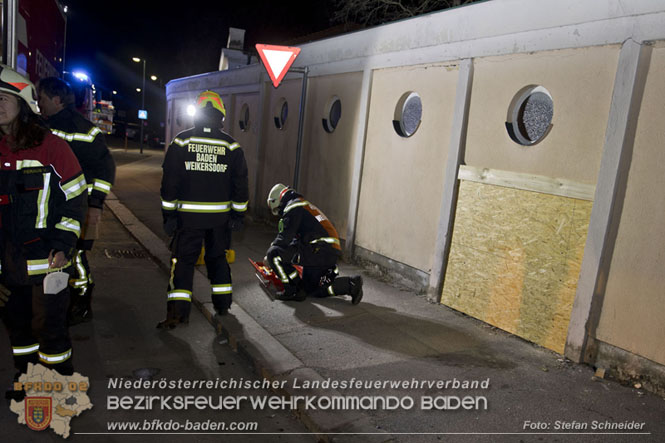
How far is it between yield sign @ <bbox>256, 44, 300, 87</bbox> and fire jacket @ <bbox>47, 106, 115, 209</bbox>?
3.59 metres

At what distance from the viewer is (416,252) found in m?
6.55

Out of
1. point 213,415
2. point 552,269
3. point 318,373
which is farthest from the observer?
point 552,269

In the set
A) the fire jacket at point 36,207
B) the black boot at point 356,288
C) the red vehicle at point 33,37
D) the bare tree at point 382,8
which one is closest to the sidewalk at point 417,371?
the black boot at point 356,288

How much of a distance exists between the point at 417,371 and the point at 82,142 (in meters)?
3.69

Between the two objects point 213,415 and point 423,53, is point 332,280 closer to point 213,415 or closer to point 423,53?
point 213,415

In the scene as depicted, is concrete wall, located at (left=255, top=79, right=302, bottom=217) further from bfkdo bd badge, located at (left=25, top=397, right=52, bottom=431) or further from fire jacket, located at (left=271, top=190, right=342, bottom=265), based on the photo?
bfkdo bd badge, located at (left=25, top=397, right=52, bottom=431)

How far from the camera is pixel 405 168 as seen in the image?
267 inches

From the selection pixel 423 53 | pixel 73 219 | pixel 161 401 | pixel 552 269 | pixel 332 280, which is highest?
pixel 423 53

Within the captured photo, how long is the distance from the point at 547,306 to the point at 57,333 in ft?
13.9

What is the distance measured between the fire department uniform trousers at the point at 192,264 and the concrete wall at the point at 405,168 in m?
2.59

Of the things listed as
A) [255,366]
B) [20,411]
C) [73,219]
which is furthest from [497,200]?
[20,411]

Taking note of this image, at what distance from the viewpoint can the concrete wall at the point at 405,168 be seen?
6.27 m

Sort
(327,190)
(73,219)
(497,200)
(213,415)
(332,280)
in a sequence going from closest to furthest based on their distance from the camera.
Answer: (73,219) < (213,415) < (497,200) < (332,280) < (327,190)

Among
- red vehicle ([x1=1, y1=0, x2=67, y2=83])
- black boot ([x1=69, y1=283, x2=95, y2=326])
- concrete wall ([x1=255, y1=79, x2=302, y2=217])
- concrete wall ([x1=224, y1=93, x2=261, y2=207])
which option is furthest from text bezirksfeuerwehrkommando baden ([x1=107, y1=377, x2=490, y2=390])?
concrete wall ([x1=224, y1=93, x2=261, y2=207])
